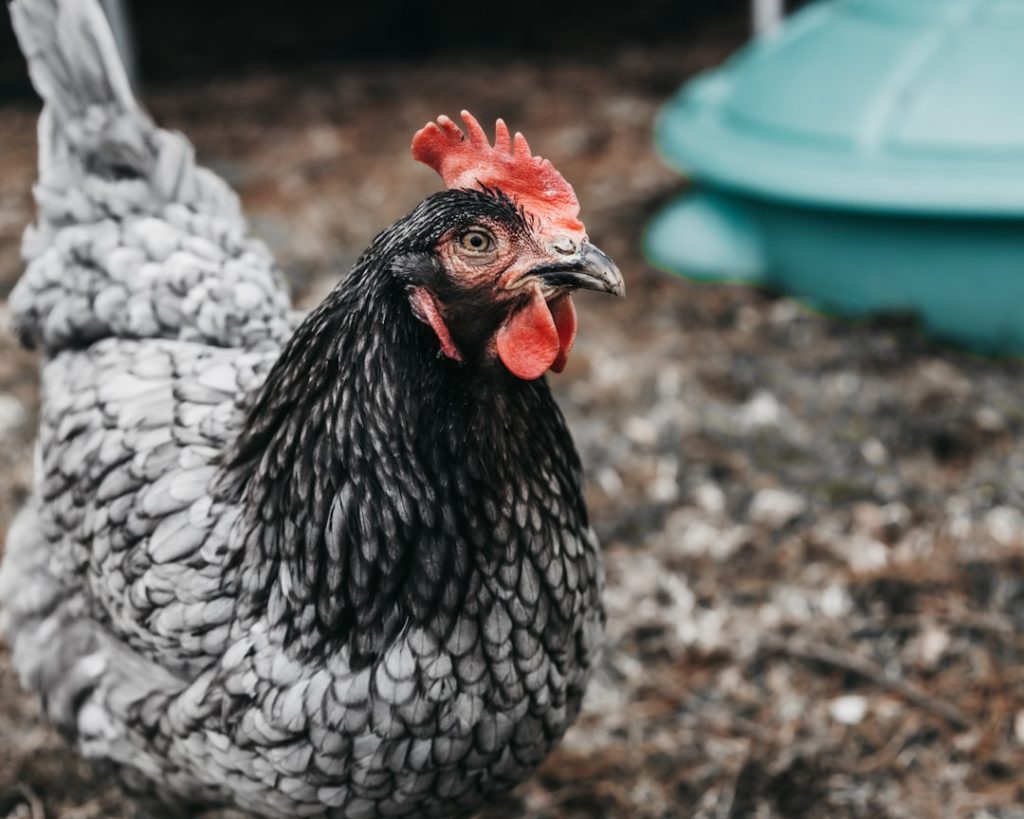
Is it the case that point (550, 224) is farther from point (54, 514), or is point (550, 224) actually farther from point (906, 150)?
point (906, 150)

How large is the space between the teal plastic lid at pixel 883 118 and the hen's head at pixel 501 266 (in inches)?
82.4

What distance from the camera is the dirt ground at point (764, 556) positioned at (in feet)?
6.53

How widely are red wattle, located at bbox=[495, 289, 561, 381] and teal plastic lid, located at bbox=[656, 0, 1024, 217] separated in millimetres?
2130

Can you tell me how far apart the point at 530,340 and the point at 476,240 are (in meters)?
0.12

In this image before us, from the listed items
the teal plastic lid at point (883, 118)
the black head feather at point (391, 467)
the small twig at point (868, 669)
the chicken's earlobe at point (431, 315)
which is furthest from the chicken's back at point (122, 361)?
the teal plastic lid at point (883, 118)

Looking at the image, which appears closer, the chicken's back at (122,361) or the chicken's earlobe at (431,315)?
the chicken's earlobe at (431,315)

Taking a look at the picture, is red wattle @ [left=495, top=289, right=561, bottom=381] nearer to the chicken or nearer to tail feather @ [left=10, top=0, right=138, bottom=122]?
the chicken

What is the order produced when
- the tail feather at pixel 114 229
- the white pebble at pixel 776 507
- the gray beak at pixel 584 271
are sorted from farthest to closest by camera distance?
the white pebble at pixel 776 507, the tail feather at pixel 114 229, the gray beak at pixel 584 271

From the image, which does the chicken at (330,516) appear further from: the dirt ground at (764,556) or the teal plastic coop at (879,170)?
the teal plastic coop at (879,170)

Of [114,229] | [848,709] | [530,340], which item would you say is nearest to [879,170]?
[848,709]

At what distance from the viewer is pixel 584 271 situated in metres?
1.15

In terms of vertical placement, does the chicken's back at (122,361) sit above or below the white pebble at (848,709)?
above

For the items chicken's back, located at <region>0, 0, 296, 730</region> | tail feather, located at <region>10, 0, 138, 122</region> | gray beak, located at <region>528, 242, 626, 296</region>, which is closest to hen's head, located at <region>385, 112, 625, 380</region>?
gray beak, located at <region>528, 242, 626, 296</region>

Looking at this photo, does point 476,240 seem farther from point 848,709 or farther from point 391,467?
point 848,709
